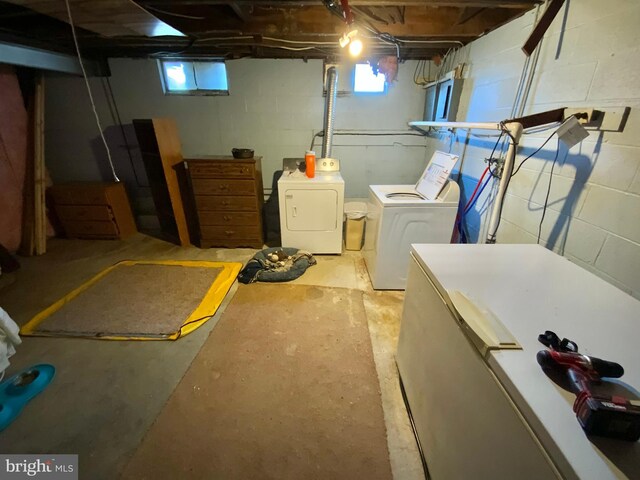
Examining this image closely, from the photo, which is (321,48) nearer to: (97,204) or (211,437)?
(97,204)

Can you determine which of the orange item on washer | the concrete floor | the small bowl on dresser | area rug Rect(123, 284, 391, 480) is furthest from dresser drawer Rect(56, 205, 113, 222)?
the orange item on washer

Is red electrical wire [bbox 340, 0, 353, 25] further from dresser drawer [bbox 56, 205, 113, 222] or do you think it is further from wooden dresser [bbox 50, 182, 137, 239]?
dresser drawer [bbox 56, 205, 113, 222]

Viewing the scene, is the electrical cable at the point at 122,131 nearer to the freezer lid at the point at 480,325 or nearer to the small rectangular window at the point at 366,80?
the small rectangular window at the point at 366,80

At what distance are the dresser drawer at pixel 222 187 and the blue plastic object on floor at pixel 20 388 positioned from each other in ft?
6.28

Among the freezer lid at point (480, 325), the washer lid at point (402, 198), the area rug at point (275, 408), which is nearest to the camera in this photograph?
the freezer lid at point (480, 325)

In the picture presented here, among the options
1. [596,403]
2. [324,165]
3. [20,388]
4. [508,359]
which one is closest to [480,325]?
[508,359]

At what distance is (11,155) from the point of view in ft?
9.48

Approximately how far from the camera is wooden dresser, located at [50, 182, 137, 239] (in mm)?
3117

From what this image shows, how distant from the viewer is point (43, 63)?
2518 millimetres

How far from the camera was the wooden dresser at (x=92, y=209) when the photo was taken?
10.2 ft

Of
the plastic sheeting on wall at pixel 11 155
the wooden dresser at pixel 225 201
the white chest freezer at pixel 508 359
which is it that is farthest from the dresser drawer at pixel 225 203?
the white chest freezer at pixel 508 359

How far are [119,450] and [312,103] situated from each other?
346cm

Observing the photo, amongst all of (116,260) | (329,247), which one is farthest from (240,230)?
(116,260)

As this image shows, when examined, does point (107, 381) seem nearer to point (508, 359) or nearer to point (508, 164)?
point (508, 359)
